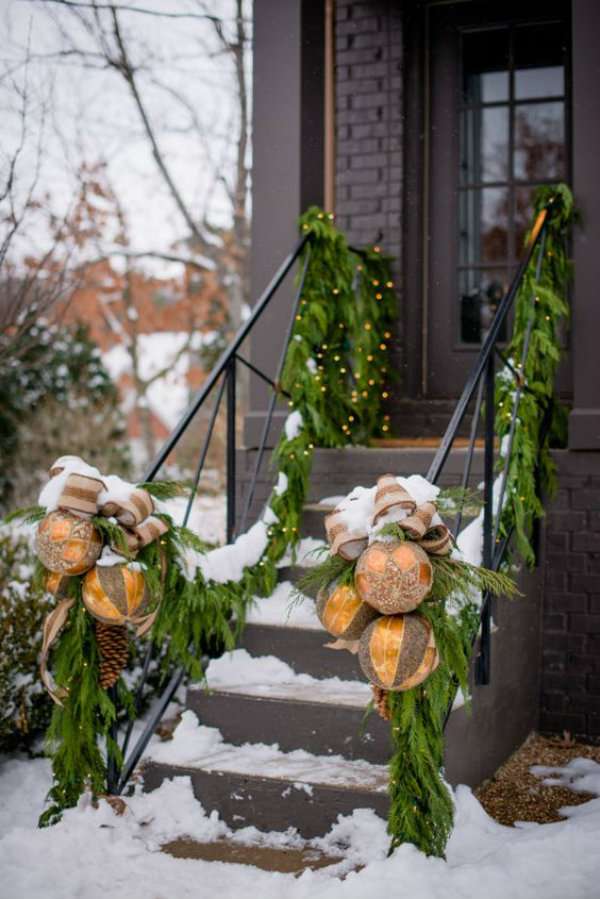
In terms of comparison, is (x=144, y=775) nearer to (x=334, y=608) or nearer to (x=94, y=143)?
(x=334, y=608)

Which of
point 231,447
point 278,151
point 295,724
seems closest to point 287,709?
point 295,724

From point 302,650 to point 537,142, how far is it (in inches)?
144

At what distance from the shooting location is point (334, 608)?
3033mm

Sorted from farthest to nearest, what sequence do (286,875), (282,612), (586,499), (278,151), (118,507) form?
(278,151), (586,499), (282,612), (118,507), (286,875)

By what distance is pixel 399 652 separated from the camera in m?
2.89

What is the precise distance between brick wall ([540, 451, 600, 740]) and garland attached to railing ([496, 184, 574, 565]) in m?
0.14

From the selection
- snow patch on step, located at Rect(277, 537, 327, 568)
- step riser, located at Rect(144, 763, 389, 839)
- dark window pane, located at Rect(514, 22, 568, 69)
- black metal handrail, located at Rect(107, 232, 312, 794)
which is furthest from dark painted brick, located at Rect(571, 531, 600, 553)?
dark window pane, located at Rect(514, 22, 568, 69)

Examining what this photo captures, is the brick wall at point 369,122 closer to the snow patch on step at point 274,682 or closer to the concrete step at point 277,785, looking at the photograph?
the snow patch on step at point 274,682

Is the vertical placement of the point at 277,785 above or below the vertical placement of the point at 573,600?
below

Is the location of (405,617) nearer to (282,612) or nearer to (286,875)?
(286,875)

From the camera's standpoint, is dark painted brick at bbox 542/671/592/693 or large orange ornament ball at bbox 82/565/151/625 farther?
dark painted brick at bbox 542/671/592/693

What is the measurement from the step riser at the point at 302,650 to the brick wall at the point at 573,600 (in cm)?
127

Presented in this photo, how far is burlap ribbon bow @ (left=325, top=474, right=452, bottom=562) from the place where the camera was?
2965mm

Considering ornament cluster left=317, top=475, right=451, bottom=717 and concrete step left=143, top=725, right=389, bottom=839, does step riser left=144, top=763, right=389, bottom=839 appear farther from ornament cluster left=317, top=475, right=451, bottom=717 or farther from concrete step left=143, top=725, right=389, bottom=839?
ornament cluster left=317, top=475, right=451, bottom=717
